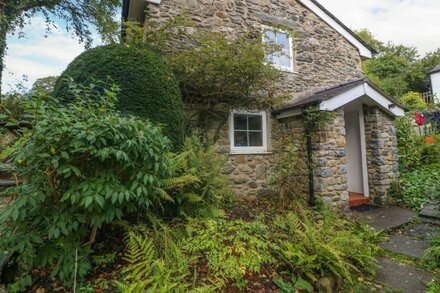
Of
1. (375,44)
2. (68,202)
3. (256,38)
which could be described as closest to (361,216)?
(256,38)

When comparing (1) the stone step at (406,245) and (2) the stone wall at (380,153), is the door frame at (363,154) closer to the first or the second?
(2) the stone wall at (380,153)

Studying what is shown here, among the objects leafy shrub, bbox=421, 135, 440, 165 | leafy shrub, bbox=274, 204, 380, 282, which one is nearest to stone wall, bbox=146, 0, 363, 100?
leafy shrub, bbox=421, 135, 440, 165

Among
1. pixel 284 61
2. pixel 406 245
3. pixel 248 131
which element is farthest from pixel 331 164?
pixel 284 61

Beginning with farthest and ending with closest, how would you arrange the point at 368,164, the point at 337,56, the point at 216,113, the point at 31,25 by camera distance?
the point at 31,25
the point at 337,56
the point at 368,164
the point at 216,113

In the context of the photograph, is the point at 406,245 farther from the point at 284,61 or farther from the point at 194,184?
the point at 284,61

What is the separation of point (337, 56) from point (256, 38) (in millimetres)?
3883

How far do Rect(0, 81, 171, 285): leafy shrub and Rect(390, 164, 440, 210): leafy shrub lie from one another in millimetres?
6788

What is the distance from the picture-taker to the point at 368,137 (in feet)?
22.6

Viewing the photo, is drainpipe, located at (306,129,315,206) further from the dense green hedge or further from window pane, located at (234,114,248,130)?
the dense green hedge

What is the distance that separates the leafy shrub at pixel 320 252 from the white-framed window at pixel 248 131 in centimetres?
275

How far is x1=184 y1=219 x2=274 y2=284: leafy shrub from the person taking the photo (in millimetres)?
2661

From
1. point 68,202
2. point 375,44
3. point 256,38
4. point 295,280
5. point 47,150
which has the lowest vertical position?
point 295,280

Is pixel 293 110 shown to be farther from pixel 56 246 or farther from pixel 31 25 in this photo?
pixel 31 25

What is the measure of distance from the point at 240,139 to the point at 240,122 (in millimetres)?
463
